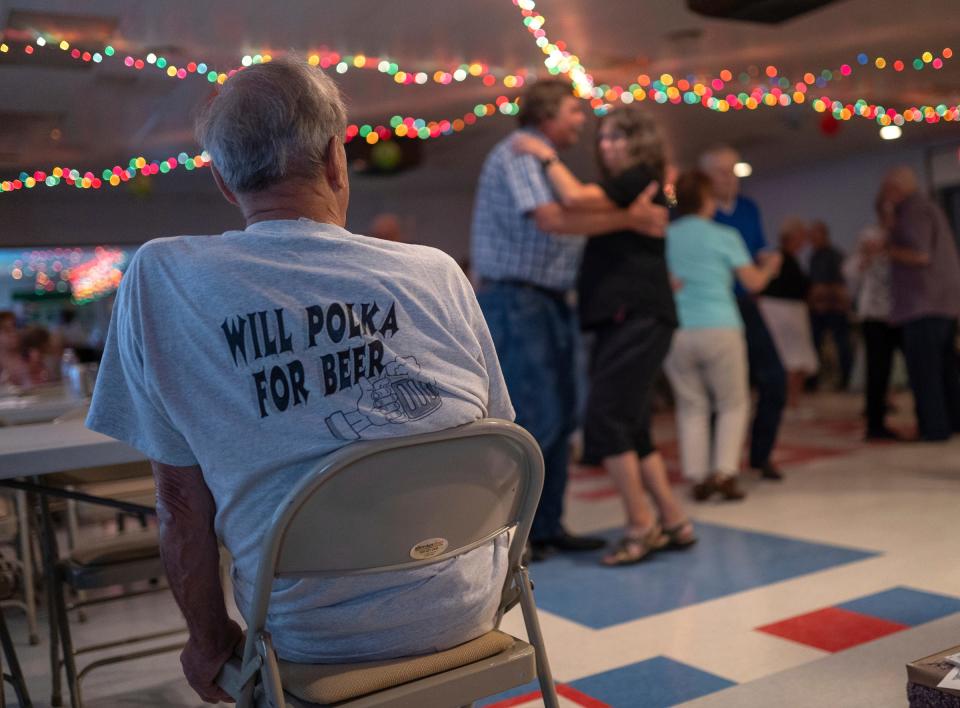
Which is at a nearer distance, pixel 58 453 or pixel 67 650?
pixel 58 453

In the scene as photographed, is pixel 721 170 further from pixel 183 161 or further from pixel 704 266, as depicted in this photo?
pixel 183 161

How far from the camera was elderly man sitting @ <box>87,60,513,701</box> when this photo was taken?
104 centimetres

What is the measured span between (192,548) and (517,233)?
1989mm

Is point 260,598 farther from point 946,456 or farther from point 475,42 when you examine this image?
point 475,42

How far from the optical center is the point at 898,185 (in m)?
5.04

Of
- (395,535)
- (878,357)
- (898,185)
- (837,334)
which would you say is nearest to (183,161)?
(395,535)

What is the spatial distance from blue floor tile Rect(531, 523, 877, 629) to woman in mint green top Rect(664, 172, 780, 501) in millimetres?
691

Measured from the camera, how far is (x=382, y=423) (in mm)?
1056

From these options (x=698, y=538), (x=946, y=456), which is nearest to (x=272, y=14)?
(x=698, y=538)

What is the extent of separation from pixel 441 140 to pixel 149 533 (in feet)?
24.2

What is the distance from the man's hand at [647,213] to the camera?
292cm

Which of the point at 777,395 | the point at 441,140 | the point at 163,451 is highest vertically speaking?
the point at 441,140

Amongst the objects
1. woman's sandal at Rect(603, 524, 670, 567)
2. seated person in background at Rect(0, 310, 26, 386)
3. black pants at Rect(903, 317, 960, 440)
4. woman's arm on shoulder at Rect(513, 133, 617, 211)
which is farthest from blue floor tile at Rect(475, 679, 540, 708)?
black pants at Rect(903, 317, 960, 440)

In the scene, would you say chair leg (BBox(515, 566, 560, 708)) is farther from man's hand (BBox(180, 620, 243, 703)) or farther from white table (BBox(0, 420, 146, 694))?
white table (BBox(0, 420, 146, 694))
